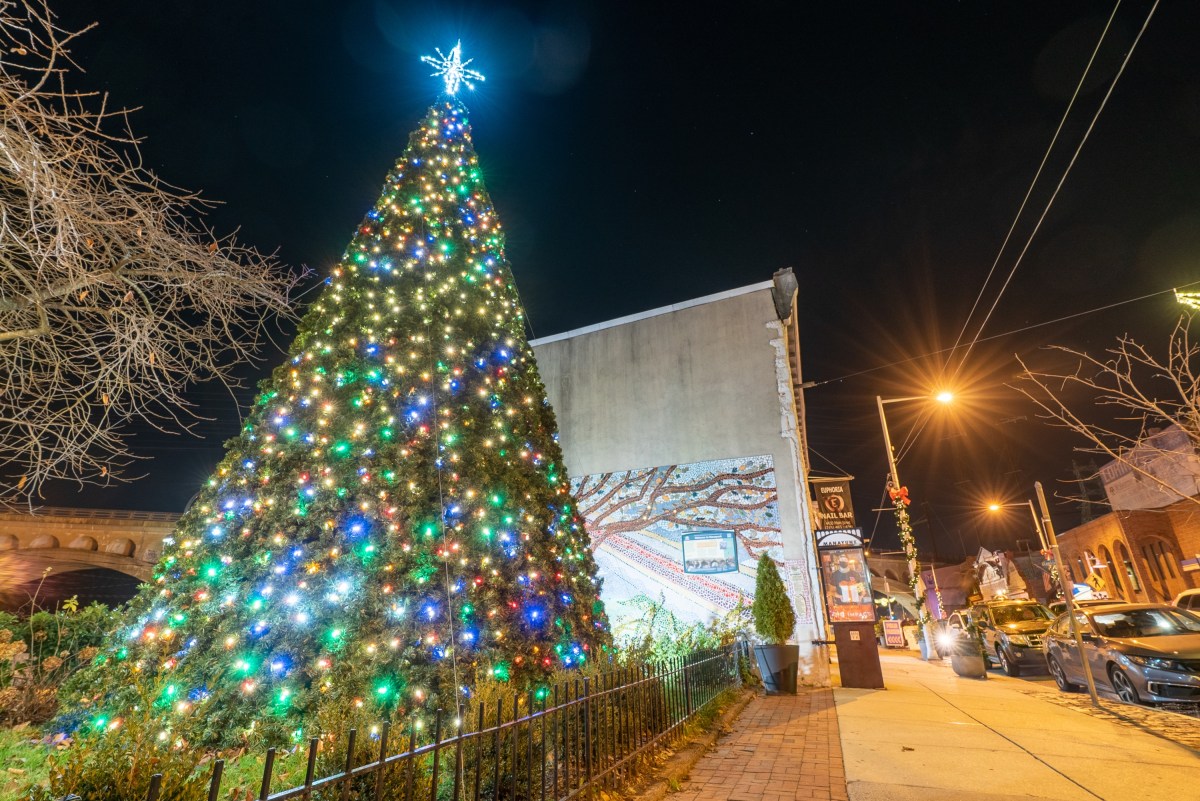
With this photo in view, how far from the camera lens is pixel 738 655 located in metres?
10.1

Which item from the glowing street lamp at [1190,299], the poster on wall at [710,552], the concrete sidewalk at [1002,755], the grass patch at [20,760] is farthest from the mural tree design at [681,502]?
the grass patch at [20,760]

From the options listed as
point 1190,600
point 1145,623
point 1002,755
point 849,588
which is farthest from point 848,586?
point 1002,755

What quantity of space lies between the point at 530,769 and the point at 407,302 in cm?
486

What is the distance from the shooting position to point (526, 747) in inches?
144

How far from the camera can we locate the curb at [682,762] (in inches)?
163

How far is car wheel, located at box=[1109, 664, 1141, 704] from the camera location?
7.77 metres

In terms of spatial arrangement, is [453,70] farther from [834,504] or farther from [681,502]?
[834,504]

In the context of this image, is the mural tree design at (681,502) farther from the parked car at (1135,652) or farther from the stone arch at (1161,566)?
the stone arch at (1161,566)

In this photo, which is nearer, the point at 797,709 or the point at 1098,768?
the point at 1098,768

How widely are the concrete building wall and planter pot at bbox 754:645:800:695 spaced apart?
1.74 m

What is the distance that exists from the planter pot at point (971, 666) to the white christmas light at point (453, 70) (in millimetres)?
15814

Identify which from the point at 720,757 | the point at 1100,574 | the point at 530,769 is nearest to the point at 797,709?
the point at 720,757

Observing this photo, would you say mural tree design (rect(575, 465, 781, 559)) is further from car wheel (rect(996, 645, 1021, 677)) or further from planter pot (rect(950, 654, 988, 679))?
car wheel (rect(996, 645, 1021, 677))

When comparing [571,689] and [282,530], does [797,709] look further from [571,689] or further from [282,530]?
[282,530]
